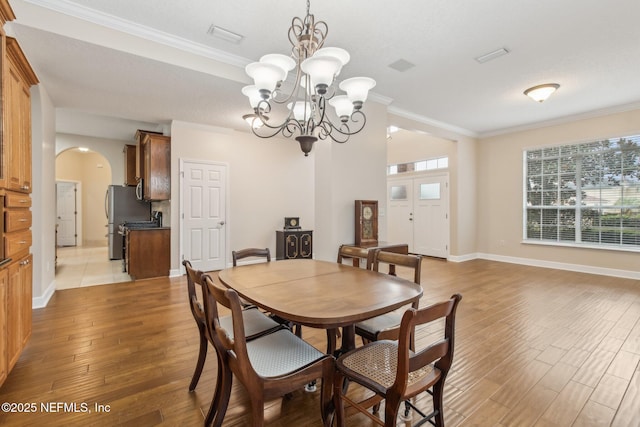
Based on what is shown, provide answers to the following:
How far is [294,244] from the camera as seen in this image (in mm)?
6070

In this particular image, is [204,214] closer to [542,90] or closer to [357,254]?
[357,254]

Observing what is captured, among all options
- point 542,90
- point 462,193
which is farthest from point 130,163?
point 542,90

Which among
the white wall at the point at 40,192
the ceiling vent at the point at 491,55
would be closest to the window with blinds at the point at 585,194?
the ceiling vent at the point at 491,55

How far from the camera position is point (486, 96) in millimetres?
4535

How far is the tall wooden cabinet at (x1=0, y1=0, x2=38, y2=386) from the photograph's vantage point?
188 centimetres

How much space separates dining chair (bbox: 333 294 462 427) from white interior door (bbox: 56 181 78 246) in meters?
10.3

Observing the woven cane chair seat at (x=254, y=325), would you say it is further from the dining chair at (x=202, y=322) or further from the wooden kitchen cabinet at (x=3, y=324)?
the wooden kitchen cabinet at (x=3, y=324)

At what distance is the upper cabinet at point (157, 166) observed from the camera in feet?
16.5

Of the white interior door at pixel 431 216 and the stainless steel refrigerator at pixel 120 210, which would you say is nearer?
the stainless steel refrigerator at pixel 120 210

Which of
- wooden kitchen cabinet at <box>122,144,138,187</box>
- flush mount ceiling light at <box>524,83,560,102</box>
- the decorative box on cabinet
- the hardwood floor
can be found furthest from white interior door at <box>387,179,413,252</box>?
wooden kitchen cabinet at <box>122,144,138,187</box>

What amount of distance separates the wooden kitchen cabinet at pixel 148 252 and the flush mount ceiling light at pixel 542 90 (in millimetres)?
5967

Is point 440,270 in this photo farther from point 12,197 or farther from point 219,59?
point 12,197

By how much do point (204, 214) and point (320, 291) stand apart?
4257mm

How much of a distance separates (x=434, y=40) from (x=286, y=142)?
3.98 m
